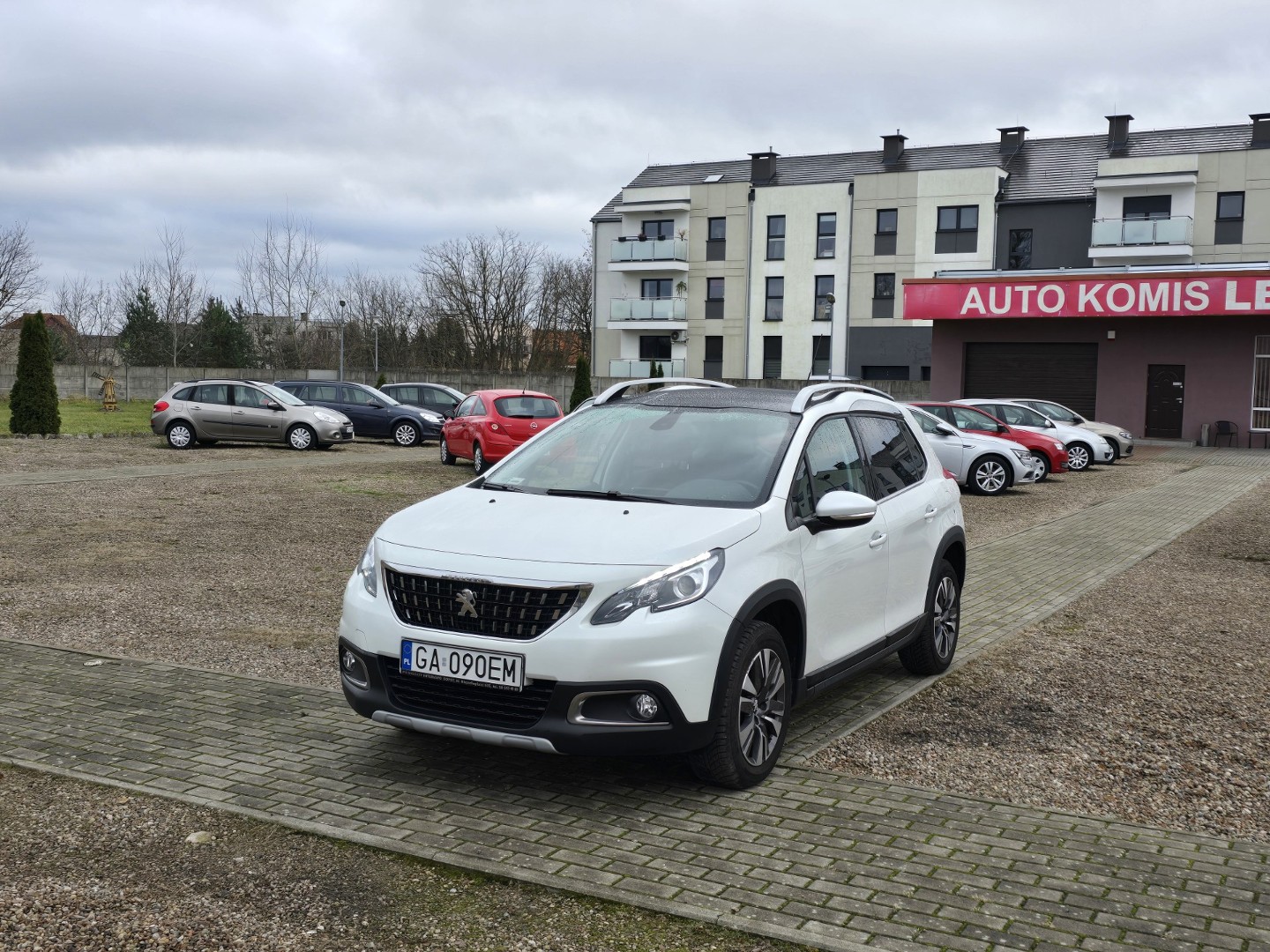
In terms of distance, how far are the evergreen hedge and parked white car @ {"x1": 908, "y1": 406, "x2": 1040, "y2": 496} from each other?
18688 millimetres

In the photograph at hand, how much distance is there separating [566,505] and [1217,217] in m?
47.5

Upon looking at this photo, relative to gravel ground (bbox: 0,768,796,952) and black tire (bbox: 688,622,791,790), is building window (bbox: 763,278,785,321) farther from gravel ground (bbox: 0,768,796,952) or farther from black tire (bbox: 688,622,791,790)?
gravel ground (bbox: 0,768,796,952)

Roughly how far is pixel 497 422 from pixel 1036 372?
2122 centimetres

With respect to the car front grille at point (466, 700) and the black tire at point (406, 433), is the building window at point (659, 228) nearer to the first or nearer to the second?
the black tire at point (406, 433)

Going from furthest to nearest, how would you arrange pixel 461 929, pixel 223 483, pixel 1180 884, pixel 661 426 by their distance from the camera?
pixel 223 483 → pixel 661 426 → pixel 1180 884 → pixel 461 929

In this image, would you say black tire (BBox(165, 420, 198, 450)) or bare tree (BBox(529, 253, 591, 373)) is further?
bare tree (BBox(529, 253, 591, 373))

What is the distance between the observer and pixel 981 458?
20.0 metres

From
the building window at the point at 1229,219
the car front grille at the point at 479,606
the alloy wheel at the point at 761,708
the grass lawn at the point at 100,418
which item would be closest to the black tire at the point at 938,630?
the alloy wheel at the point at 761,708

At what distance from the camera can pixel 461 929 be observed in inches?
147

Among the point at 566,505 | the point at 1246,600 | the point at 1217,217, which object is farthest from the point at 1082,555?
the point at 1217,217

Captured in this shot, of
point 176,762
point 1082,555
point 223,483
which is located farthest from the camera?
point 223,483

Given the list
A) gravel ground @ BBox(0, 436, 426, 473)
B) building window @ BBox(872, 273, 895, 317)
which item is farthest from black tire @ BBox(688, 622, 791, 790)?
building window @ BBox(872, 273, 895, 317)

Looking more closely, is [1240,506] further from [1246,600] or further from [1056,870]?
[1056,870]

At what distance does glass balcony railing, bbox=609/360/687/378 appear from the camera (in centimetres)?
5816
